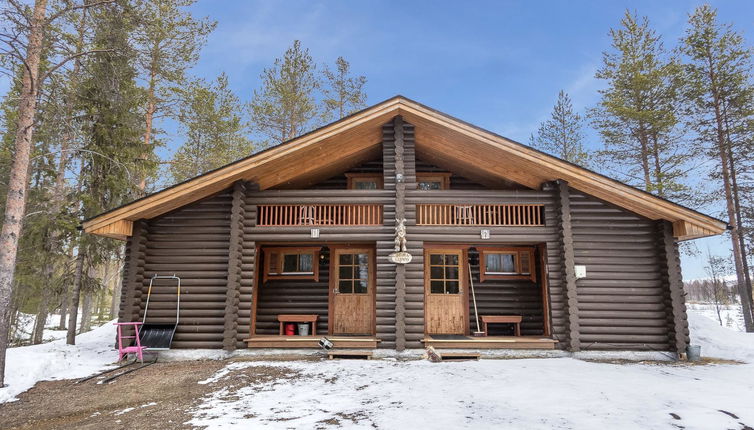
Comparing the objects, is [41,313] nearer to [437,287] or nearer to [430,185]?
[437,287]

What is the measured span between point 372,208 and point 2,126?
611 inches

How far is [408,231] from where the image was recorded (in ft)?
32.0

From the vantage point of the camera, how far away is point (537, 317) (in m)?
11.4

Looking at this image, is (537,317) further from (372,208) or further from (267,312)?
(267,312)

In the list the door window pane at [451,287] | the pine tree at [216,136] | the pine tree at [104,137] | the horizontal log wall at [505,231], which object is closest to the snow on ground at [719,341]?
the horizontal log wall at [505,231]

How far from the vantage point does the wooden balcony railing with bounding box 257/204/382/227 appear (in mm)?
10000

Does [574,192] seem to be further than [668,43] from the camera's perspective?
No

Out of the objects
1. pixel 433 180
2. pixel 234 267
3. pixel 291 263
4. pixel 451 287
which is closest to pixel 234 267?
pixel 234 267

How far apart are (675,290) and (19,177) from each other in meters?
13.6

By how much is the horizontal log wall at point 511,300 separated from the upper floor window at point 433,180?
2071 mm

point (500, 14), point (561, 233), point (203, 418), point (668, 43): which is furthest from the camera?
point (500, 14)

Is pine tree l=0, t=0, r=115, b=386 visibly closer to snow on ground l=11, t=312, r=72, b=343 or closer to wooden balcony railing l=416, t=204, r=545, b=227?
wooden balcony railing l=416, t=204, r=545, b=227

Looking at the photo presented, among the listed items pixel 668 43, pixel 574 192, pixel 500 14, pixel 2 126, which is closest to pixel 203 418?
pixel 574 192

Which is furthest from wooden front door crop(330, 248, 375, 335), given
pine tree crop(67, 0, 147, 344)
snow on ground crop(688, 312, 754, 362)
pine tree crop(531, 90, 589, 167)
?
pine tree crop(531, 90, 589, 167)
